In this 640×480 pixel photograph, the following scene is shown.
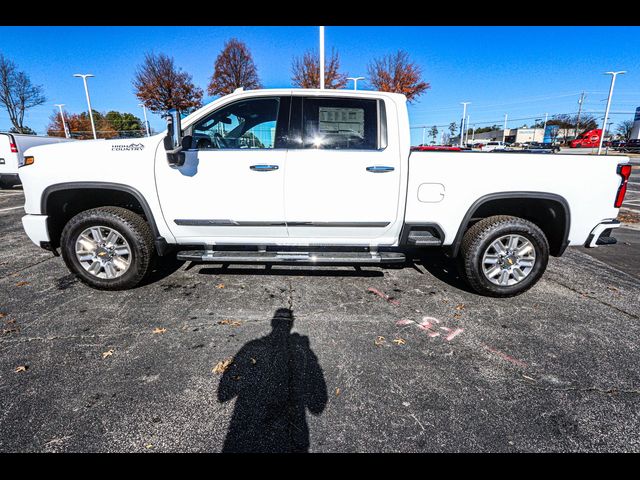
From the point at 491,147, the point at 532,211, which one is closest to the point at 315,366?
the point at 532,211

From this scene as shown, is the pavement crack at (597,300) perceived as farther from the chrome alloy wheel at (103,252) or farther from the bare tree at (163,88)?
the bare tree at (163,88)

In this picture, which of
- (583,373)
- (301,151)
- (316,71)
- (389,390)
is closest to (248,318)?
(389,390)

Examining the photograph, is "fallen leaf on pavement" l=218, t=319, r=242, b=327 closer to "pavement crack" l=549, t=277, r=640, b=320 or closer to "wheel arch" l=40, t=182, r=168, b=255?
"wheel arch" l=40, t=182, r=168, b=255

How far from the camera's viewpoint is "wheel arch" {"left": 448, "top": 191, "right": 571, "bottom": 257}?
3.34 meters

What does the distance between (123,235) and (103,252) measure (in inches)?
13.2

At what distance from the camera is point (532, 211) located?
369cm

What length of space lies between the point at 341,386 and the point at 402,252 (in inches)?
71.3

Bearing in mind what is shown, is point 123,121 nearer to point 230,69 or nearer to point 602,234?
point 230,69

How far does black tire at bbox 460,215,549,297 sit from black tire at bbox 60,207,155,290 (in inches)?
137

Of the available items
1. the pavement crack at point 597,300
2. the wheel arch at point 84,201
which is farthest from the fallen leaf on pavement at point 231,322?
the pavement crack at point 597,300

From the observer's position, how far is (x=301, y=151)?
334 centimetres

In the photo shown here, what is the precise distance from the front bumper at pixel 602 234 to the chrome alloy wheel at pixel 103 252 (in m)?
4.97
